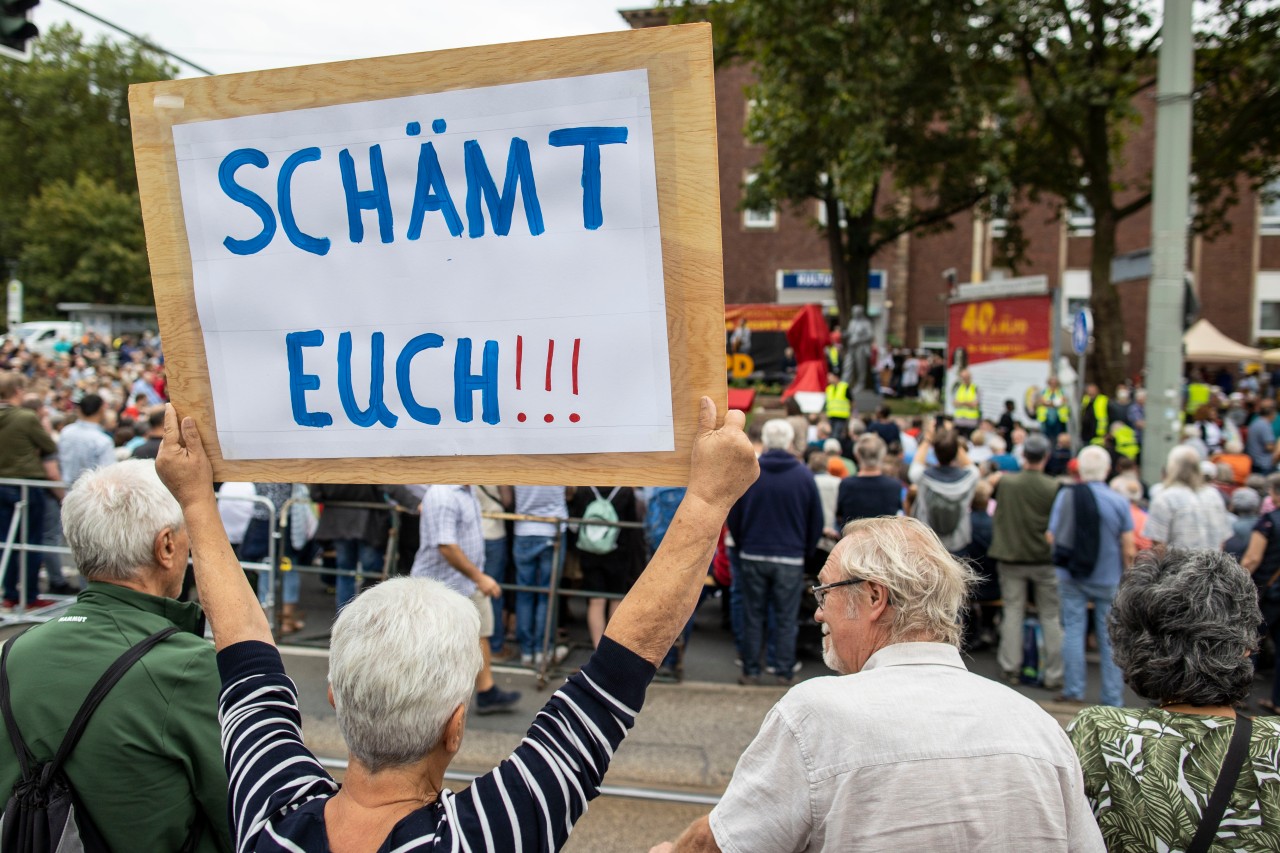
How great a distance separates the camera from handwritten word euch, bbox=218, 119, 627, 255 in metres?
1.73

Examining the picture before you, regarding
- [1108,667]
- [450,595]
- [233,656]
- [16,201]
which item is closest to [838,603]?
[450,595]

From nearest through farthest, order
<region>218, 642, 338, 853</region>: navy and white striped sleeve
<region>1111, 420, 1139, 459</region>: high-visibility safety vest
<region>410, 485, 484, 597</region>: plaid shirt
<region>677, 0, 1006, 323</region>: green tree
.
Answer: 1. <region>218, 642, 338, 853</region>: navy and white striped sleeve
2. <region>410, 485, 484, 597</region>: plaid shirt
3. <region>1111, 420, 1139, 459</region>: high-visibility safety vest
4. <region>677, 0, 1006, 323</region>: green tree

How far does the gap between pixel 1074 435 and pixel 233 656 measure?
12553 millimetres

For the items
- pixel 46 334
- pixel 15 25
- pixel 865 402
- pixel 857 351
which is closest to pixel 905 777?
pixel 15 25

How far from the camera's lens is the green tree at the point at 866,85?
1447 centimetres

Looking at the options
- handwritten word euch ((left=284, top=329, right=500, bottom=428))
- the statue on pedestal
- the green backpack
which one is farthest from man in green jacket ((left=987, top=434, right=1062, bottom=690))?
the statue on pedestal

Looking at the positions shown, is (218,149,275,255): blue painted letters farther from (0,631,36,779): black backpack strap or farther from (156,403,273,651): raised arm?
(0,631,36,779): black backpack strap

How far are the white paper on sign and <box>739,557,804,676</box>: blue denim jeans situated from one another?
15.9 ft

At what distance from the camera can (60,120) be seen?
5319cm

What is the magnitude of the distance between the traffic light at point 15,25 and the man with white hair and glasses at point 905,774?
7.71 meters

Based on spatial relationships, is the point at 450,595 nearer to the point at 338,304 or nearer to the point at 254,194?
the point at 338,304

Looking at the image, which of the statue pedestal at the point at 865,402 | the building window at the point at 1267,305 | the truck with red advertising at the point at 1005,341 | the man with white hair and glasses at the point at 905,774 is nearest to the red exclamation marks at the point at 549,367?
the man with white hair and glasses at the point at 905,774

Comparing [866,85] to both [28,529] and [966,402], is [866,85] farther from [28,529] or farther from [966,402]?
[28,529]

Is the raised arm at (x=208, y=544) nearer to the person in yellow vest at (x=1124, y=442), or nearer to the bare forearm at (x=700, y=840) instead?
the bare forearm at (x=700, y=840)
